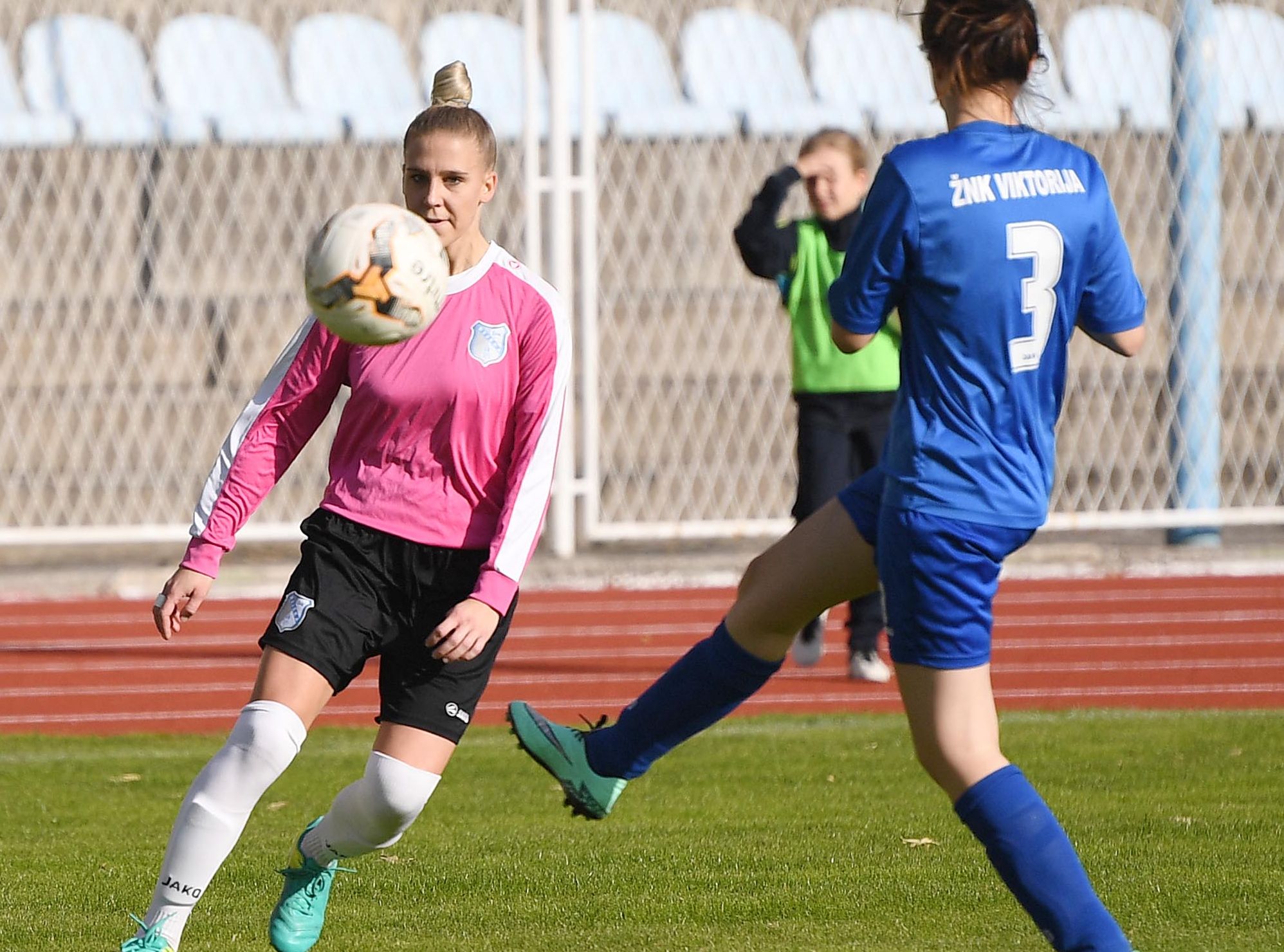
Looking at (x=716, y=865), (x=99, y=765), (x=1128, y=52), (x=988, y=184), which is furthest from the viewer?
(x=1128, y=52)

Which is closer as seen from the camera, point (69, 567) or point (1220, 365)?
point (69, 567)

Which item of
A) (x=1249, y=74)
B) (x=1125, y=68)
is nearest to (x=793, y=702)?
(x=1125, y=68)

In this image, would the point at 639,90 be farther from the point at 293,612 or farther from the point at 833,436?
the point at 293,612

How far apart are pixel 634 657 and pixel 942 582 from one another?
5.37m

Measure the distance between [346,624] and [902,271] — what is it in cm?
128

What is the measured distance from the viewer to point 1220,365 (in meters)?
11.8

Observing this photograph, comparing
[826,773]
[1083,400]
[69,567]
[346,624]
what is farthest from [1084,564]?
[346,624]

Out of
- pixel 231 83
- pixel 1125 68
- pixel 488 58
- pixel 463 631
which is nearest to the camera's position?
pixel 463 631

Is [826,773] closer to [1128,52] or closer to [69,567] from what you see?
[69,567]

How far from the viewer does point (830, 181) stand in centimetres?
723

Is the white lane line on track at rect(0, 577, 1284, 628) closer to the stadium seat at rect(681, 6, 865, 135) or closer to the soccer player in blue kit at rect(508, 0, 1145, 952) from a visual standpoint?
the stadium seat at rect(681, 6, 865, 135)

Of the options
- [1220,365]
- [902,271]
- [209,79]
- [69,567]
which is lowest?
[69,567]

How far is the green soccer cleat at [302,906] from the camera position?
149 inches

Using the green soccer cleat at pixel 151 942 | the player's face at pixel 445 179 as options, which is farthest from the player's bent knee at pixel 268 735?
the player's face at pixel 445 179
